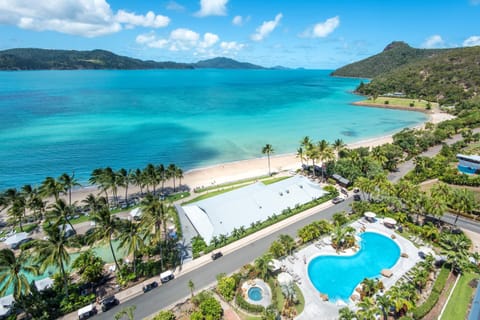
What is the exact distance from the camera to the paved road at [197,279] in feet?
79.2

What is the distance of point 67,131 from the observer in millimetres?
87188

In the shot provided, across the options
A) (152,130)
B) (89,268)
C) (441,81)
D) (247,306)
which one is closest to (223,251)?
(247,306)

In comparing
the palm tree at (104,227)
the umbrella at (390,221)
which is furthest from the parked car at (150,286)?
the umbrella at (390,221)

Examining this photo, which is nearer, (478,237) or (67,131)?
(478,237)

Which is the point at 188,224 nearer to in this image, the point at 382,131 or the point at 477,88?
the point at 382,131

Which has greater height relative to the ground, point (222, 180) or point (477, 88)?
point (477, 88)

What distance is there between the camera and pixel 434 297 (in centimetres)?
2306

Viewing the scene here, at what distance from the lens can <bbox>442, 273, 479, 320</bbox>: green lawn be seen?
2189cm

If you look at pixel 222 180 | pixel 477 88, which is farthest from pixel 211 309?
pixel 477 88

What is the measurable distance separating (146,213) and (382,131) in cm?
9398

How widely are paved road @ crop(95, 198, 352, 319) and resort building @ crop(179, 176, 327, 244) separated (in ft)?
13.1

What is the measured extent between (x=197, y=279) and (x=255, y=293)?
6.91 m

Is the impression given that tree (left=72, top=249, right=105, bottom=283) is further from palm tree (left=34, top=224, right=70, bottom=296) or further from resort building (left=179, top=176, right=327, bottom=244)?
resort building (left=179, top=176, right=327, bottom=244)

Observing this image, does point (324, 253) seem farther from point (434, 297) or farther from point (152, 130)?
point (152, 130)
